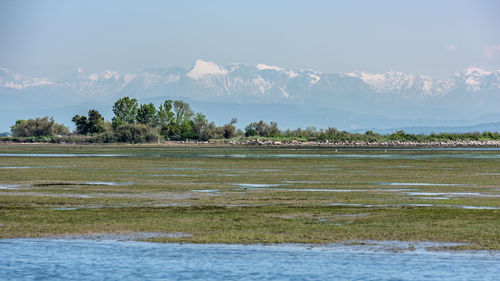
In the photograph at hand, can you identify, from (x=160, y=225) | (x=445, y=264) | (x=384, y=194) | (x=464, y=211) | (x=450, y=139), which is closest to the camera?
(x=445, y=264)

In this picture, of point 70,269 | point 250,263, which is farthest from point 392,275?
point 70,269

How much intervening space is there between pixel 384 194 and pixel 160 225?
560 inches

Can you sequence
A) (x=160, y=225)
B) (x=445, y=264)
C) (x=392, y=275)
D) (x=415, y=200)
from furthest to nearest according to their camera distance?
(x=415, y=200), (x=160, y=225), (x=445, y=264), (x=392, y=275)

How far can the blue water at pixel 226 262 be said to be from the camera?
17.4m

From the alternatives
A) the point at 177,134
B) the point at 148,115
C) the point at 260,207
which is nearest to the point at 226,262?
the point at 260,207

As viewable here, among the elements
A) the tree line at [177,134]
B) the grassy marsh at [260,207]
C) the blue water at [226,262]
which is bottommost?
the blue water at [226,262]

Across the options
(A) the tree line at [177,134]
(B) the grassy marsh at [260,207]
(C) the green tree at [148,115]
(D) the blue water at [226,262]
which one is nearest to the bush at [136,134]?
(A) the tree line at [177,134]

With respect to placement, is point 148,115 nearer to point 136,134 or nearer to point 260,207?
point 136,134

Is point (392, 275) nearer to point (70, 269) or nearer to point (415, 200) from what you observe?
point (70, 269)

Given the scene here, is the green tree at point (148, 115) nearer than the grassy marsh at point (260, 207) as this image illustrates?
No

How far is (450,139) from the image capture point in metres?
178

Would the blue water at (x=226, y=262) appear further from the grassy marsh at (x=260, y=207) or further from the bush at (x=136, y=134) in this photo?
the bush at (x=136, y=134)

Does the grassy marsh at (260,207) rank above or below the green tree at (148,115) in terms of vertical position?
below

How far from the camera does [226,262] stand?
18875mm
